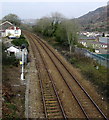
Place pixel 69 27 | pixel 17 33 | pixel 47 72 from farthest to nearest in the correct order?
pixel 17 33 → pixel 69 27 → pixel 47 72

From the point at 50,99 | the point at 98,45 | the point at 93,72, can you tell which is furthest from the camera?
the point at 98,45

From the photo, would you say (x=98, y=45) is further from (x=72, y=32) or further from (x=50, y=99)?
(x=50, y=99)

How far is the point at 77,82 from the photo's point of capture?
1162 cm

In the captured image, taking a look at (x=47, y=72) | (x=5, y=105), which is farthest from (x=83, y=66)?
(x=5, y=105)

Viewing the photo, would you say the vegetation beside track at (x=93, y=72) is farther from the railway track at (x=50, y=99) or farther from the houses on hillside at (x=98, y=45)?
the houses on hillside at (x=98, y=45)

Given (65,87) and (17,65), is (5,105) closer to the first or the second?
(65,87)

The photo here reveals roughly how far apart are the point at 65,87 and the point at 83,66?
17.5 ft

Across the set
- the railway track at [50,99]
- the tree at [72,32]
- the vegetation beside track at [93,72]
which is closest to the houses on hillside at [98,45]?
the tree at [72,32]

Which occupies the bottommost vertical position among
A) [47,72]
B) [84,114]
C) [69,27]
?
[84,114]

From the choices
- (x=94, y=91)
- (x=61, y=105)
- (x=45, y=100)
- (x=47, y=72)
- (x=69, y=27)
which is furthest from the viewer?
(x=69, y=27)

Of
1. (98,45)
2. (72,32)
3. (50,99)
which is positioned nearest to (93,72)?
(50,99)

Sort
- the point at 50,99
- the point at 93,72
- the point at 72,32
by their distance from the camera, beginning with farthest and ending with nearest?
the point at 72,32
the point at 93,72
the point at 50,99

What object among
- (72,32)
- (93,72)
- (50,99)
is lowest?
(50,99)

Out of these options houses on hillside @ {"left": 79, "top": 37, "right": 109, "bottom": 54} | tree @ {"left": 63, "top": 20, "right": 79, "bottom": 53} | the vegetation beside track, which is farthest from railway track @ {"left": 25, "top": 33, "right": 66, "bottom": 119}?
houses on hillside @ {"left": 79, "top": 37, "right": 109, "bottom": 54}
